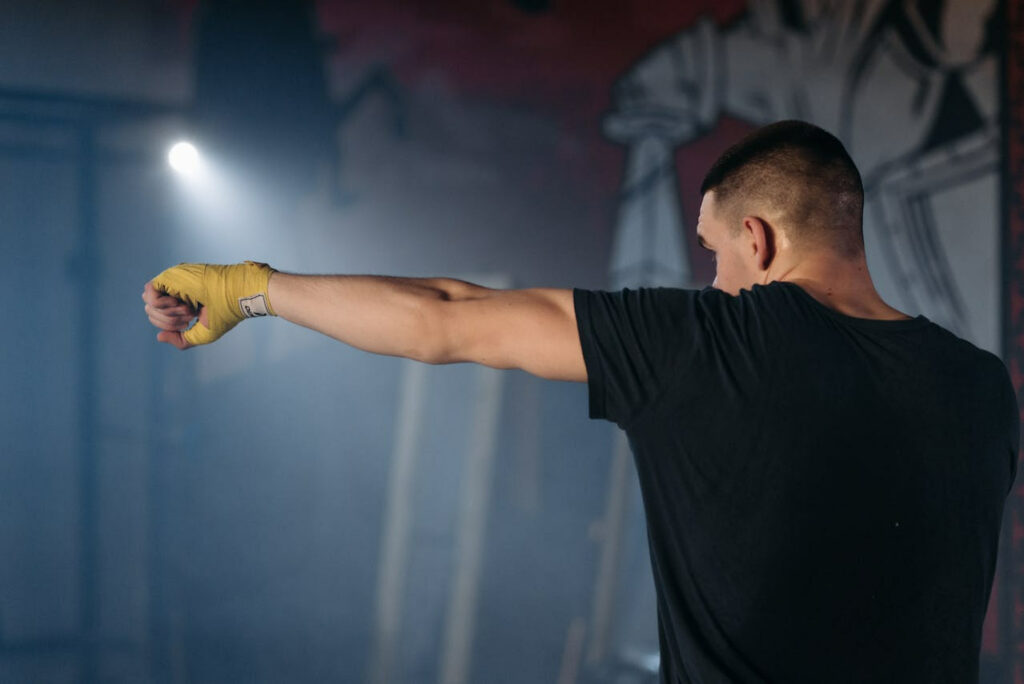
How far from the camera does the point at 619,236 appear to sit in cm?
326

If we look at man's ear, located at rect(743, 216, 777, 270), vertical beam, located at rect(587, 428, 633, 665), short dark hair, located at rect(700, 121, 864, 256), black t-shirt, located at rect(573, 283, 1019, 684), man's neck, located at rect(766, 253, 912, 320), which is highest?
short dark hair, located at rect(700, 121, 864, 256)

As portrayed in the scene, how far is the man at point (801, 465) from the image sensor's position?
39.6 inches

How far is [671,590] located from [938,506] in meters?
0.36

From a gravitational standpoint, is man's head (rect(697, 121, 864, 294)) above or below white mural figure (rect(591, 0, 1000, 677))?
below

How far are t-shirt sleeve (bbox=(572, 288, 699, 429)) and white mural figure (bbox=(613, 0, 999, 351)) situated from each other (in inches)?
103

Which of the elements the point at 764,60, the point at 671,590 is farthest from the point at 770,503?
the point at 764,60

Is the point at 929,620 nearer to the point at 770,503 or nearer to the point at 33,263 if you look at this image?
the point at 770,503

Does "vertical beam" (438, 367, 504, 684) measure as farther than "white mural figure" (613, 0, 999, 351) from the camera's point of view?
No

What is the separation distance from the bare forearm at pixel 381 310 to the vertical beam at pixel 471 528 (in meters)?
1.87

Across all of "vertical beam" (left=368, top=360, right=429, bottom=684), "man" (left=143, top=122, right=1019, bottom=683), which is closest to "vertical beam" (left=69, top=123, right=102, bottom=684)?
"vertical beam" (left=368, top=360, right=429, bottom=684)

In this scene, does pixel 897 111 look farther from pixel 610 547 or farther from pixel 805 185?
pixel 805 185

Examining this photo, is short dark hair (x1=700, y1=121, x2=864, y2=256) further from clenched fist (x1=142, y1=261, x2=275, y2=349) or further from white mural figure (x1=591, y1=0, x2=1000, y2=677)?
white mural figure (x1=591, y1=0, x2=1000, y2=677)

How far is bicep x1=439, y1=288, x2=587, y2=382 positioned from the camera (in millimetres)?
1117

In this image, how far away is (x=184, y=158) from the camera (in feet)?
9.30
